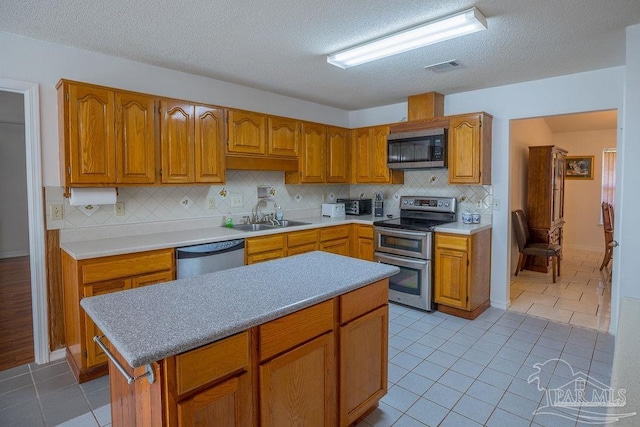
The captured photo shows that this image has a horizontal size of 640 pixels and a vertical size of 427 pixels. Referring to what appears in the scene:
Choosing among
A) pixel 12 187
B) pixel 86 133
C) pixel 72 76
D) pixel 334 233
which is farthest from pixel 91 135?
pixel 12 187

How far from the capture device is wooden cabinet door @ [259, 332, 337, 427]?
1404mm

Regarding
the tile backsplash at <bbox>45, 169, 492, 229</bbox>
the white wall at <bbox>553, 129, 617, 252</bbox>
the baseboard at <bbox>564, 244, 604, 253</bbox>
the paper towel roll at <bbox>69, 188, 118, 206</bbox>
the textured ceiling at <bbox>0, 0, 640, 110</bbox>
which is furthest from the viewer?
the baseboard at <bbox>564, 244, 604, 253</bbox>

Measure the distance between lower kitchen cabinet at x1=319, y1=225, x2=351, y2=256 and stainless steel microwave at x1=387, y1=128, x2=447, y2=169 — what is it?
99cm

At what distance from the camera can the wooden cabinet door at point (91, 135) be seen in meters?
2.46

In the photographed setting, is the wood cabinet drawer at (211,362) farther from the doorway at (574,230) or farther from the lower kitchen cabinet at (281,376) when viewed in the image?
the doorway at (574,230)

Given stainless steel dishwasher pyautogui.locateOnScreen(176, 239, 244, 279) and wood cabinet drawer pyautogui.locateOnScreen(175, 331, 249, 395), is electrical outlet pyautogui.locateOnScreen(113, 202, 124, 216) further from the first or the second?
wood cabinet drawer pyautogui.locateOnScreen(175, 331, 249, 395)

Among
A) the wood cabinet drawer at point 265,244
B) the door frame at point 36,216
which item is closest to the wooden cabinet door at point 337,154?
the wood cabinet drawer at point 265,244

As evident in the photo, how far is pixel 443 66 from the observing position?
3.04 m

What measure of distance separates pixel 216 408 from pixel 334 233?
3.00m

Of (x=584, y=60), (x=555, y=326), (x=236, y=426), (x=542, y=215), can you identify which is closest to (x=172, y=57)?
(x=236, y=426)

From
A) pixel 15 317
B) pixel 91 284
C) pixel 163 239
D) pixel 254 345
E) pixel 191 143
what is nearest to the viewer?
pixel 254 345

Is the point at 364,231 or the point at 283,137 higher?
the point at 283,137

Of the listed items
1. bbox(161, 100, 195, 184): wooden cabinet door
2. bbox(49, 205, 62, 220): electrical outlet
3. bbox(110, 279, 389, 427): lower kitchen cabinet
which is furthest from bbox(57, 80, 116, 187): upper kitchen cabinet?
bbox(110, 279, 389, 427): lower kitchen cabinet

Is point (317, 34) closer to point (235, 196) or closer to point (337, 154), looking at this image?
point (235, 196)
